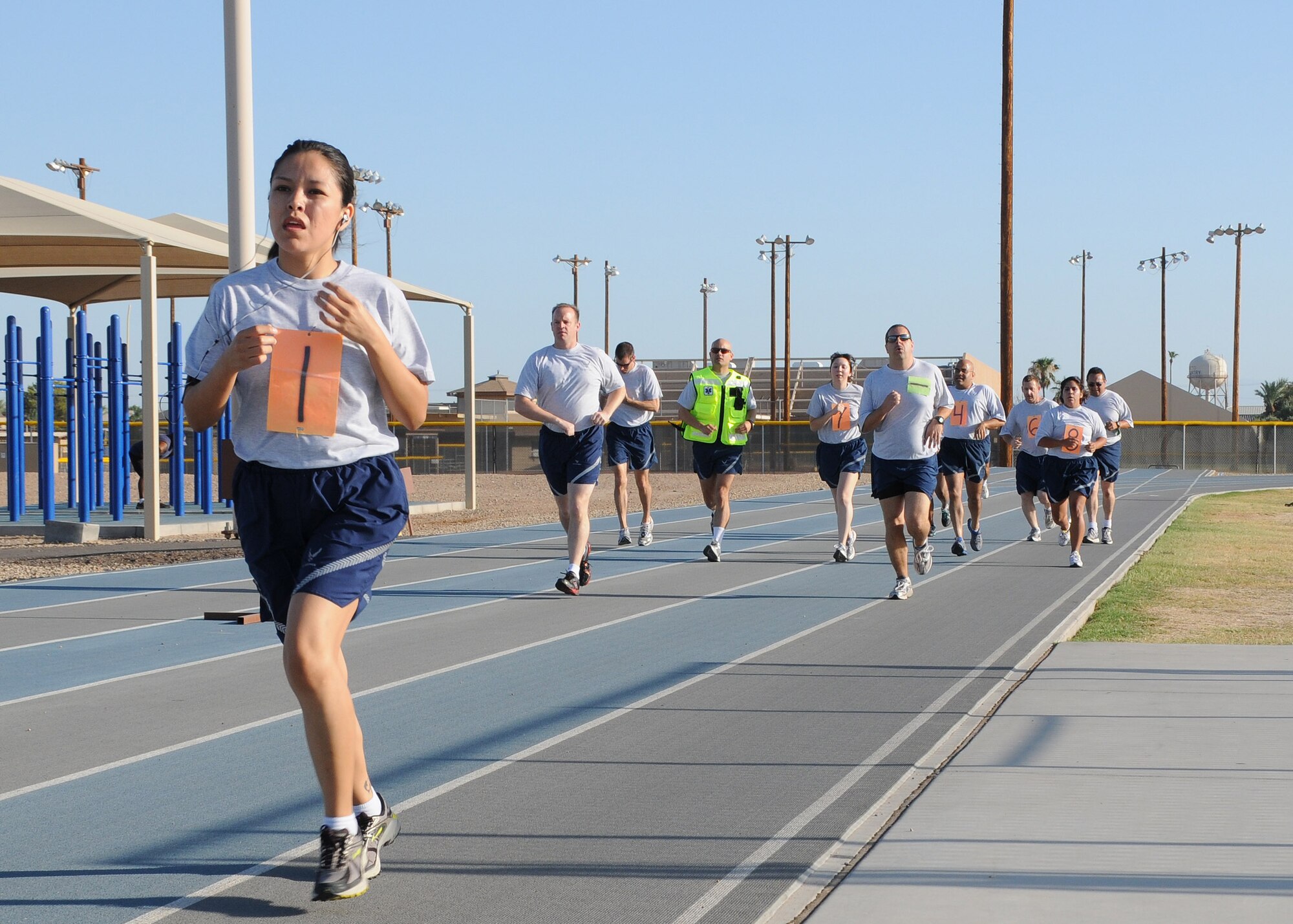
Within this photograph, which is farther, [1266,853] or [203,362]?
[1266,853]

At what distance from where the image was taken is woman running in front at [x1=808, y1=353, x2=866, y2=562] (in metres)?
14.2

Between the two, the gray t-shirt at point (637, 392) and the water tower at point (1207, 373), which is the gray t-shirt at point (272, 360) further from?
the water tower at point (1207, 373)

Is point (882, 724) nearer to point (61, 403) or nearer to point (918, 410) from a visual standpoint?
point (918, 410)

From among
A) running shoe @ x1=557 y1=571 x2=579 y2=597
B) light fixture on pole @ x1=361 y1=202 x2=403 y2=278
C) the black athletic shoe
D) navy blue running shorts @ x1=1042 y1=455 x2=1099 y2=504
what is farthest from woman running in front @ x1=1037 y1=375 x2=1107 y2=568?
light fixture on pole @ x1=361 y1=202 x2=403 y2=278

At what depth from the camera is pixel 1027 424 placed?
16.1 meters

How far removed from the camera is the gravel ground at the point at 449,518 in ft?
48.1

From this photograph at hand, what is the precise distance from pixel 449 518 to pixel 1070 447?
10.7 m

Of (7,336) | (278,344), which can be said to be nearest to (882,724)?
(278,344)

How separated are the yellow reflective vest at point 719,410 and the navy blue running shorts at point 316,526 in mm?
10774

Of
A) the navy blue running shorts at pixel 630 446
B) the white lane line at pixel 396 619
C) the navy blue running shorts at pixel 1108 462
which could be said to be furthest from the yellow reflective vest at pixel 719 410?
the navy blue running shorts at pixel 1108 462

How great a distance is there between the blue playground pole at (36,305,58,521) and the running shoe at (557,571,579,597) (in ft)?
32.0

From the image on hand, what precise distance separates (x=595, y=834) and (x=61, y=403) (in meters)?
67.0

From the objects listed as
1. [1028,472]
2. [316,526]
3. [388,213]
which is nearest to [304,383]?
[316,526]

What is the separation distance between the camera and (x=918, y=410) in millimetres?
11141
